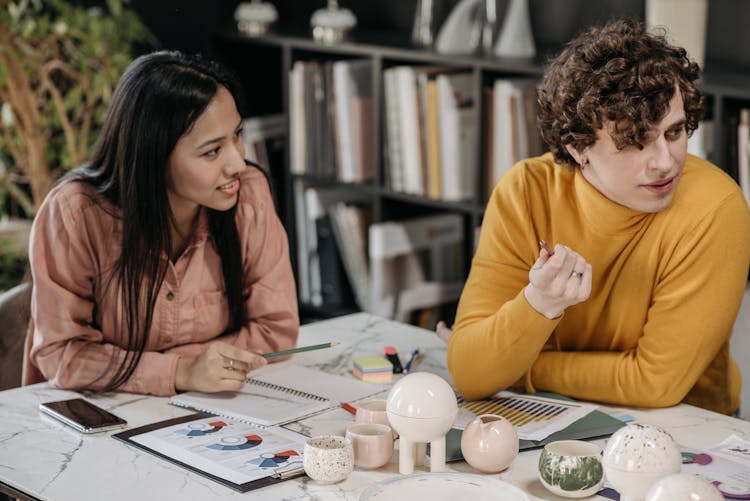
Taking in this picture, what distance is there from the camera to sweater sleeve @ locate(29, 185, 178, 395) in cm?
186

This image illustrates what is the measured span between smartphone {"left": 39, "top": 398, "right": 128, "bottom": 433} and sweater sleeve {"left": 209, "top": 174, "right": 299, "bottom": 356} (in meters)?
0.34

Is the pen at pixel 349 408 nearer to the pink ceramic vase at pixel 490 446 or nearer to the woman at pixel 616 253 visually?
the woman at pixel 616 253

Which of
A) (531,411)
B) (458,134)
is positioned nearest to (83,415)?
(531,411)

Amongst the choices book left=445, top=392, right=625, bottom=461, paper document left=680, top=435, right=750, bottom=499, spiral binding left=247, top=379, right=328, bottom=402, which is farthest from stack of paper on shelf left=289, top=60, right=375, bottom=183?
paper document left=680, top=435, right=750, bottom=499

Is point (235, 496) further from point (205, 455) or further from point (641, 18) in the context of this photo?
point (641, 18)

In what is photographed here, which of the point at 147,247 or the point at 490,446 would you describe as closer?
the point at 490,446

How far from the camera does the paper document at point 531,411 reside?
1.63m

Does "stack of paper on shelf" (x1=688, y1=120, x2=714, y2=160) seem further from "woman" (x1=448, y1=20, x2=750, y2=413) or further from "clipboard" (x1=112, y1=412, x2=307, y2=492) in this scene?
"clipboard" (x1=112, y1=412, x2=307, y2=492)

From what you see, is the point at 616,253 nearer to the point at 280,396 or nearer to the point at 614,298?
the point at 614,298

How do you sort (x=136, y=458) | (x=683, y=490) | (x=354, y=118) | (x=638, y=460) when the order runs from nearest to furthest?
1. (x=683, y=490)
2. (x=638, y=460)
3. (x=136, y=458)
4. (x=354, y=118)

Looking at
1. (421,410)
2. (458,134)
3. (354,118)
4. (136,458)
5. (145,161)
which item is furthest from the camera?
(354,118)

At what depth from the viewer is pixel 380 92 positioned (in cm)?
336

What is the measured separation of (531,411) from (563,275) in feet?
0.74

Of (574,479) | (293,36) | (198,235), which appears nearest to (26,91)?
(293,36)
